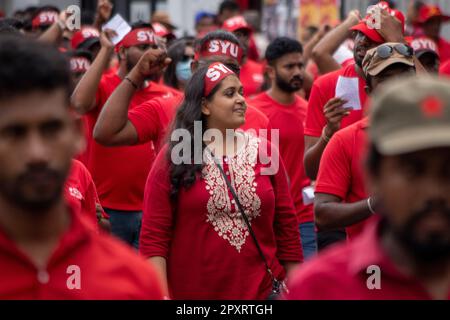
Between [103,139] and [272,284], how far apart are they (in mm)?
1780

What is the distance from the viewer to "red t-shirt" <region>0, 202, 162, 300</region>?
3.56 metres

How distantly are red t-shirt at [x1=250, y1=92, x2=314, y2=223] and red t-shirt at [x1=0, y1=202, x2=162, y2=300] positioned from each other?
232 inches

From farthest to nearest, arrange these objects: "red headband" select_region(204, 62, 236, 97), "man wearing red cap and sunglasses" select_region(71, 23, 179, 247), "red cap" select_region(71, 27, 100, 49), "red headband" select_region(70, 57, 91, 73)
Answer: "red cap" select_region(71, 27, 100, 49) → "red headband" select_region(70, 57, 91, 73) → "man wearing red cap and sunglasses" select_region(71, 23, 179, 247) → "red headband" select_region(204, 62, 236, 97)

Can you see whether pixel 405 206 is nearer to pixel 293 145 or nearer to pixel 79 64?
pixel 293 145

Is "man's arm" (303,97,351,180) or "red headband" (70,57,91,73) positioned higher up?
"red headband" (70,57,91,73)

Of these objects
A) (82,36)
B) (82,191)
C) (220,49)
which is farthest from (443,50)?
(82,191)

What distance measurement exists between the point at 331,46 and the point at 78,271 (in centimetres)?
696

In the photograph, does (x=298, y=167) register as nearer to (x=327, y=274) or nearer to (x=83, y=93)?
(x=83, y=93)

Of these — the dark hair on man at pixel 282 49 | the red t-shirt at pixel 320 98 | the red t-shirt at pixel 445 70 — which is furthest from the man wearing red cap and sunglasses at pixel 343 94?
the red t-shirt at pixel 445 70

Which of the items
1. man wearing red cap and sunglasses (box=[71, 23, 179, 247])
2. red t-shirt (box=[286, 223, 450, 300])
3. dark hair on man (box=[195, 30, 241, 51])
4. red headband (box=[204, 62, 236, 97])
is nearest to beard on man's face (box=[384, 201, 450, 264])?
red t-shirt (box=[286, 223, 450, 300])

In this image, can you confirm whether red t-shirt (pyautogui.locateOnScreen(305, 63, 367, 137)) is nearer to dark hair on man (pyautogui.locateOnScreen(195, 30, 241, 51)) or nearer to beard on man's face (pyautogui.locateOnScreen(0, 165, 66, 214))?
dark hair on man (pyautogui.locateOnScreen(195, 30, 241, 51))

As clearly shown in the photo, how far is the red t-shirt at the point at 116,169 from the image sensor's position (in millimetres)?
9602

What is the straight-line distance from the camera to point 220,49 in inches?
362
